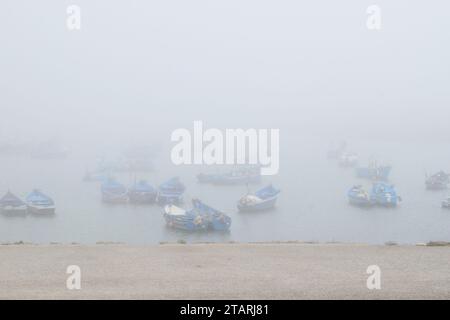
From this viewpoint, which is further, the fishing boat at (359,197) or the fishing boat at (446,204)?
the fishing boat at (359,197)

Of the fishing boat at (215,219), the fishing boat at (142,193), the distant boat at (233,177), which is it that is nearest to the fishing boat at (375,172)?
the distant boat at (233,177)

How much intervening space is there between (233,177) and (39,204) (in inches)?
500

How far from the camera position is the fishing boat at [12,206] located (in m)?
29.3

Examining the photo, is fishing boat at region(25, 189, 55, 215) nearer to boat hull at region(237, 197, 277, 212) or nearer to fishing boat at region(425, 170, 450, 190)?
boat hull at region(237, 197, 277, 212)

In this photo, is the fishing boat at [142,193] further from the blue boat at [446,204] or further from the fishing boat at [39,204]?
the blue boat at [446,204]

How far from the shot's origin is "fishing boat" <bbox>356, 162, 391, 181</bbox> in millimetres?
37969

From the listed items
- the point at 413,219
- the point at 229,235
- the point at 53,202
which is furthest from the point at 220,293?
the point at 53,202

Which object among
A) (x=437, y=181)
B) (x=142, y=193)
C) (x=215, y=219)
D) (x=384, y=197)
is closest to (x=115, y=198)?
(x=142, y=193)

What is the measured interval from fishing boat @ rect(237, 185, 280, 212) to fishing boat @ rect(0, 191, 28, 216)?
1048cm

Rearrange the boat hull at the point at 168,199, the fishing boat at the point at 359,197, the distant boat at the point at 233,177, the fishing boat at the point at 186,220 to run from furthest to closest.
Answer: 1. the distant boat at the point at 233,177
2. the fishing boat at the point at 359,197
3. the boat hull at the point at 168,199
4. the fishing boat at the point at 186,220

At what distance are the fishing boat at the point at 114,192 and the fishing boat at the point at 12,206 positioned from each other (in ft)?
16.1

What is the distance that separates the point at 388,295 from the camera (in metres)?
4.99

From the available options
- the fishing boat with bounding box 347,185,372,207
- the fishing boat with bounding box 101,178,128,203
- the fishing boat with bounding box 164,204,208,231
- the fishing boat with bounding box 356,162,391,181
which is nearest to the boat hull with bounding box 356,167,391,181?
the fishing boat with bounding box 356,162,391,181

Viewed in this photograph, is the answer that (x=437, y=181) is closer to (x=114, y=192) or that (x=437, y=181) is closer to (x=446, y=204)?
(x=446, y=204)
